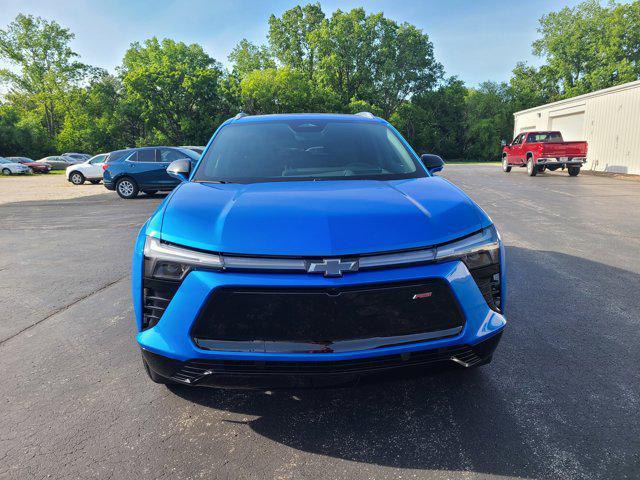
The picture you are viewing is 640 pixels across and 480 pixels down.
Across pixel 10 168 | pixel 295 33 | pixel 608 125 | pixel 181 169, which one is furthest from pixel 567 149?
pixel 295 33

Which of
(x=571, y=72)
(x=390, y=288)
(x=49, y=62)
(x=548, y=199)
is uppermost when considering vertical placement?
(x=49, y=62)

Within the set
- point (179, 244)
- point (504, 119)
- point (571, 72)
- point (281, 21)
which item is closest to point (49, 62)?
point (281, 21)

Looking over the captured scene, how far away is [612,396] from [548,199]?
417 inches

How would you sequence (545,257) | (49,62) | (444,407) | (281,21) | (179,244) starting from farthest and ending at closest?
(281,21) → (49,62) → (545,257) → (444,407) → (179,244)

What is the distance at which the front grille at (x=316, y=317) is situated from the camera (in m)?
1.89

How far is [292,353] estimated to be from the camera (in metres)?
1.92

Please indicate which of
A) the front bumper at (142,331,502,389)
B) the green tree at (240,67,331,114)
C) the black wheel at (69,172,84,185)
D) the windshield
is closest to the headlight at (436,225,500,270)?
the front bumper at (142,331,502,389)

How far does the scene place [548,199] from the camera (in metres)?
11.8

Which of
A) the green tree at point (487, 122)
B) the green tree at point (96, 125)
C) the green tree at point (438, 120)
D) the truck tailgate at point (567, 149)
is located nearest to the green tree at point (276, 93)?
the green tree at point (438, 120)

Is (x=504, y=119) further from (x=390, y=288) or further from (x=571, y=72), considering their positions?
(x=390, y=288)

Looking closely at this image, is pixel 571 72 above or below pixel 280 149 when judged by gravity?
above

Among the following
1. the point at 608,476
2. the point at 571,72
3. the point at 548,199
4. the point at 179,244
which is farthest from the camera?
the point at 571,72

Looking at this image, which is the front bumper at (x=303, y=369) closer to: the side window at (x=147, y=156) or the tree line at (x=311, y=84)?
the side window at (x=147, y=156)

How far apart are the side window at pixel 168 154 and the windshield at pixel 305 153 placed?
11.9 metres
